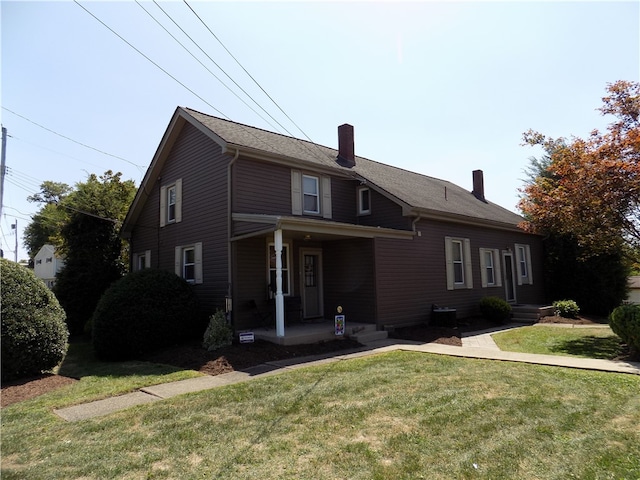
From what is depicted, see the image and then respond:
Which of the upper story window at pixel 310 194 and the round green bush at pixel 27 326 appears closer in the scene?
the round green bush at pixel 27 326

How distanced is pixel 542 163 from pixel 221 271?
24958mm

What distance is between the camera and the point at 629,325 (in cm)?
786

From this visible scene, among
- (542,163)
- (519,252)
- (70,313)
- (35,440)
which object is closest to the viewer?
(35,440)

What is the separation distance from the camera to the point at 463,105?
35.7ft

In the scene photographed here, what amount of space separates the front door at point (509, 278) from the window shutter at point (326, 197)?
8678mm

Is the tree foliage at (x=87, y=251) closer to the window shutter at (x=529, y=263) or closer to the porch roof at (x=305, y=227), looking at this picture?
the porch roof at (x=305, y=227)

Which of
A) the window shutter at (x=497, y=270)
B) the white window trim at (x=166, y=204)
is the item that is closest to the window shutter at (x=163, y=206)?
the white window trim at (x=166, y=204)

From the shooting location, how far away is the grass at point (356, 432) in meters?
3.56

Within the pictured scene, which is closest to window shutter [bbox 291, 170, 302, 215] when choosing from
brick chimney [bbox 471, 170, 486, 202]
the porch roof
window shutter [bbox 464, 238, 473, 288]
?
the porch roof

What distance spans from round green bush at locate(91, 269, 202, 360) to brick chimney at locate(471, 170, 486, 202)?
17.1 m

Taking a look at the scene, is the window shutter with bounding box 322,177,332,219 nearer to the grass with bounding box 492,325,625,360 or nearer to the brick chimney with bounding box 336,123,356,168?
the brick chimney with bounding box 336,123,356,168

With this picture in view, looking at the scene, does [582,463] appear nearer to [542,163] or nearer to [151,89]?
[151,89]

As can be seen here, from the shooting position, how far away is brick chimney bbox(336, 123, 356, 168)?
1641 cm

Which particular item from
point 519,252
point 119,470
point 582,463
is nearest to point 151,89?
point 119,470
